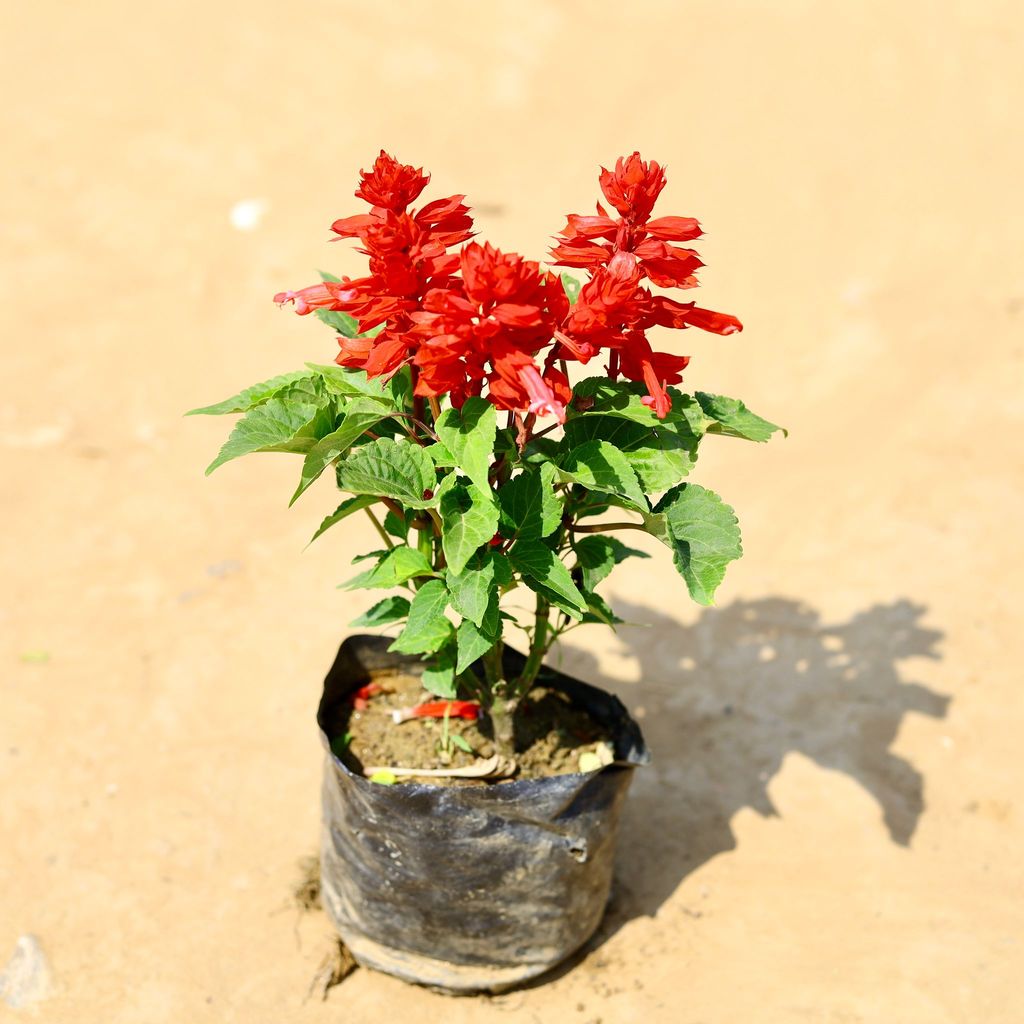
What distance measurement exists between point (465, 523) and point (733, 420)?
1.76 feet

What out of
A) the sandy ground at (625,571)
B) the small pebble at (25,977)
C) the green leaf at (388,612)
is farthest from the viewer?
the sandy ground at (625,571)

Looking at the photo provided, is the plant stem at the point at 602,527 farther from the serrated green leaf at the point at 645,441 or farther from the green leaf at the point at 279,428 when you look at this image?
the green leaf at the point at 279,428

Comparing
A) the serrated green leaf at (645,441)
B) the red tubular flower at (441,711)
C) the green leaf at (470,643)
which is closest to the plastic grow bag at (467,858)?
the red tubular flower at (441,711)

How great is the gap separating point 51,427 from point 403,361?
3.18 metres

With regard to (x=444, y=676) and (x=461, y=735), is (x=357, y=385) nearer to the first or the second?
(x=444, y=676)

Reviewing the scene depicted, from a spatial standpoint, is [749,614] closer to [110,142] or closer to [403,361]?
[403,361]

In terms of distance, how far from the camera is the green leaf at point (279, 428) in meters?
→ 1.95

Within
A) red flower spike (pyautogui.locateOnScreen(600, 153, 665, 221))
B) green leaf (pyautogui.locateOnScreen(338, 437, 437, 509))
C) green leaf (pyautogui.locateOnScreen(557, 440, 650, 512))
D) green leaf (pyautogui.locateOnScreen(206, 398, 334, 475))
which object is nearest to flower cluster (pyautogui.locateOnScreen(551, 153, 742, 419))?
red flower spike (pyautogui.locateOnScreen(600, 153, 665, 221))

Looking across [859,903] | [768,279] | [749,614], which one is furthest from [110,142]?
[859,903]

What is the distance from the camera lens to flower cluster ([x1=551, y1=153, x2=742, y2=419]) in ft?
6.17

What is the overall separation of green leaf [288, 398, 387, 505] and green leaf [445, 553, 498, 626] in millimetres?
280

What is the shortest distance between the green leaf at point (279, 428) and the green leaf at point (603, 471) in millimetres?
416

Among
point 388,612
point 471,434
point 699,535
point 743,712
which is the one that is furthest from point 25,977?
point 743,712

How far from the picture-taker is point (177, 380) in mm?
4957
